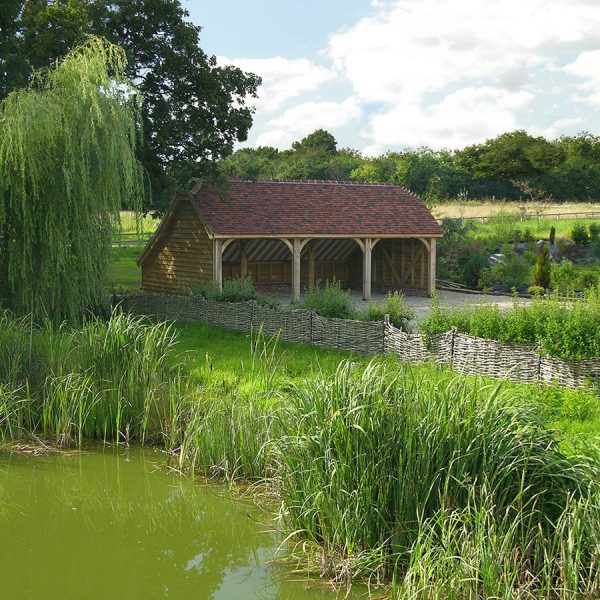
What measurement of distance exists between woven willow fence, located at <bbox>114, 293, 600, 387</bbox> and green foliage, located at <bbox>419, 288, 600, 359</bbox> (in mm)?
189

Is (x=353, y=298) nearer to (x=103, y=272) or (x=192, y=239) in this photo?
(x=192, y=239)

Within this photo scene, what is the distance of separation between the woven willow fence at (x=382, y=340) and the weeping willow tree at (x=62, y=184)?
3.52 metres

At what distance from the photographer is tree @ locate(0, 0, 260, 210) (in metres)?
22.9

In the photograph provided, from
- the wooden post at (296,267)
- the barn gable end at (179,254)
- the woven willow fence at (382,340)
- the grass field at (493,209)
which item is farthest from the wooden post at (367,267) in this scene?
the grass field at (493,209)

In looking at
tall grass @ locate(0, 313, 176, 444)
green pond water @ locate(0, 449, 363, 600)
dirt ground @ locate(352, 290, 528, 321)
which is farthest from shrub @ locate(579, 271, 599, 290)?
green pond water @ locate(0, 449, 363, 600)

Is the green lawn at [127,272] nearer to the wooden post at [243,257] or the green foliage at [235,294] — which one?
the wooden post at [243,257]

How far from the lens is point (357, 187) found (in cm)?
2988

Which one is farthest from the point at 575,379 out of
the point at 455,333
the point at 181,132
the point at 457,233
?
the point at 457,233

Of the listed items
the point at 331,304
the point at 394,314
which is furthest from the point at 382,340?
the point at 331,304

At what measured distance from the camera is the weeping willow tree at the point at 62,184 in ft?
49.0

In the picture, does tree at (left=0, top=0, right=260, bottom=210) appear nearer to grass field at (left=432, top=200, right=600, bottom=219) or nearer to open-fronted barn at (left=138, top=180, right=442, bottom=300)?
open-fronted barn at (left=138, top=180, right=442, bottom=300)

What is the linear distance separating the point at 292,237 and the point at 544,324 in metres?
13.6

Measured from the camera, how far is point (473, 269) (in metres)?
31.4

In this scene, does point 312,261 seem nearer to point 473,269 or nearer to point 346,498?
point 473,269
